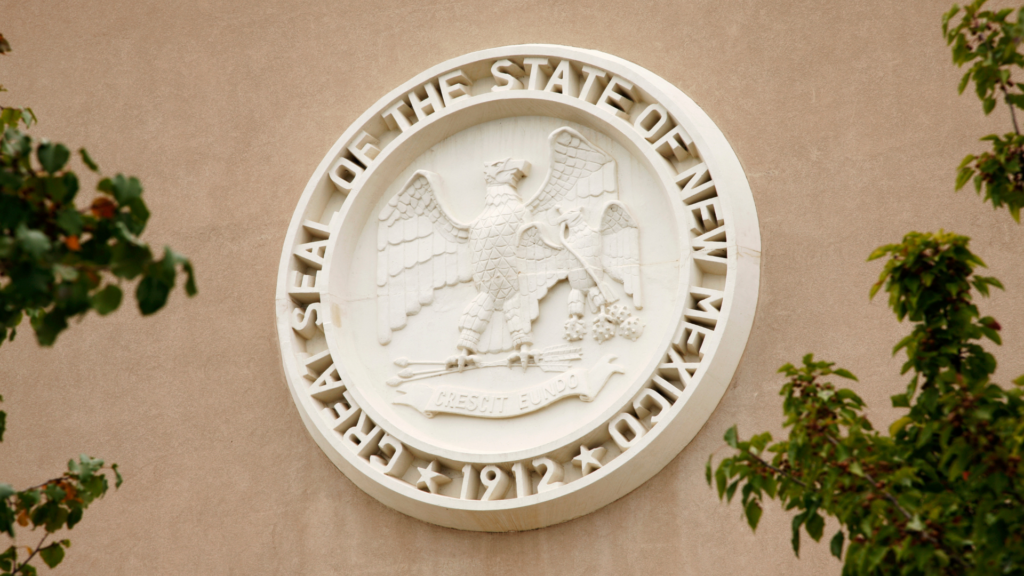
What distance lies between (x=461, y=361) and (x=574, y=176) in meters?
0.97

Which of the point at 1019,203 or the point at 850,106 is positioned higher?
the point at 850,106

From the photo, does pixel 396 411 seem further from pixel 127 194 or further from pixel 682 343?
pixel 127 194

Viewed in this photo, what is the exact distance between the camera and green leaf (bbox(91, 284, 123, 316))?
7.58ft

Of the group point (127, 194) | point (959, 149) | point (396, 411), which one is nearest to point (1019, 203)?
point (959, 149)

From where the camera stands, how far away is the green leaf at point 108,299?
231 centimetres

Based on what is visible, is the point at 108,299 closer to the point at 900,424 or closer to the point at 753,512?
the point at 753,512

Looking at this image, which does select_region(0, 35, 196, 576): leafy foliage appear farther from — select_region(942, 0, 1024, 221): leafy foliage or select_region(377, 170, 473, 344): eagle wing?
select_region(377, 170, 473, 344): eagle wing

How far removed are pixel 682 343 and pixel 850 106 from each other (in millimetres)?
1268

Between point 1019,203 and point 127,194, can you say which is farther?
point 1019,203

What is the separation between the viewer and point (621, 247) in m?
5.02

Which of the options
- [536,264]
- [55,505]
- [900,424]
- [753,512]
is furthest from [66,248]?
[536,264]

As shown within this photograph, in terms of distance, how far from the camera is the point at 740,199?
485 centimetres

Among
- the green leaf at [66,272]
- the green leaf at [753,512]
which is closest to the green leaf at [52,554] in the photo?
the green leaf at [66,272]

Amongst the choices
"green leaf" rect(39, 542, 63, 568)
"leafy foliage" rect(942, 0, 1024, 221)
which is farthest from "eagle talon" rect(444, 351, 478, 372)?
"leafy foliage" rect(942, 0, 1024, 221)
